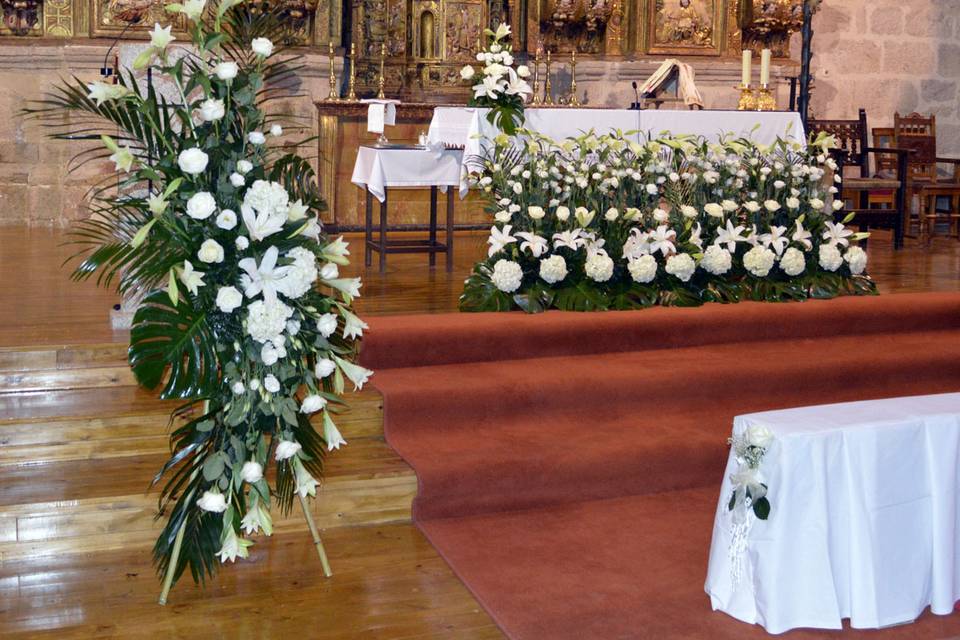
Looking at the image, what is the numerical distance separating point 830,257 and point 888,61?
5863 millimetres

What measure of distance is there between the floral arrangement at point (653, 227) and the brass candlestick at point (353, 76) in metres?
2.66

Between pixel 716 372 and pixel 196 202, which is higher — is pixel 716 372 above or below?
below

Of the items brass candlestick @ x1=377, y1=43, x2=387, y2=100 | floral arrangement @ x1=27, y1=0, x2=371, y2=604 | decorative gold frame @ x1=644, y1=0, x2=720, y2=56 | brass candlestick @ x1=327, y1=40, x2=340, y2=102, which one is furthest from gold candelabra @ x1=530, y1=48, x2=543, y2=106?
floral arrangement @ x1=27, y1=0, x2=371, y2=604

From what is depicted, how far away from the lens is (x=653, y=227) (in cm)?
644

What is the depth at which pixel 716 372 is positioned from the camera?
18.1 feet

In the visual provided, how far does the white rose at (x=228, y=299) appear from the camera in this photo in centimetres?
327

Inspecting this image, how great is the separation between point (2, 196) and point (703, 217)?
18.2 ft

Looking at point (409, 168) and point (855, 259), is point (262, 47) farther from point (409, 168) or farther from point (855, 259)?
point (855, 259)

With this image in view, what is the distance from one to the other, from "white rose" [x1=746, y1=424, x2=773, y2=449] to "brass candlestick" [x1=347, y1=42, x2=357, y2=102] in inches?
238

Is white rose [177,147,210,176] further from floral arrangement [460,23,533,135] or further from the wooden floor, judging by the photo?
floral arrangement [460,23,533,135]

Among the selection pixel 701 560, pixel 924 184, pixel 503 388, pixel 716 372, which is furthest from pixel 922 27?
pixel 701 560

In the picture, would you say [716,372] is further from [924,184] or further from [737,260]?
[924,184]

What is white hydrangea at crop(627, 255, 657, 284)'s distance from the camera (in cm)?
614

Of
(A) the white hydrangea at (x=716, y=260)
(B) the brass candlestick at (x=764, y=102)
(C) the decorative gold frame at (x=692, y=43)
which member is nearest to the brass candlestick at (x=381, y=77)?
(C) the decorative gold frame at (x=692, y=43)
